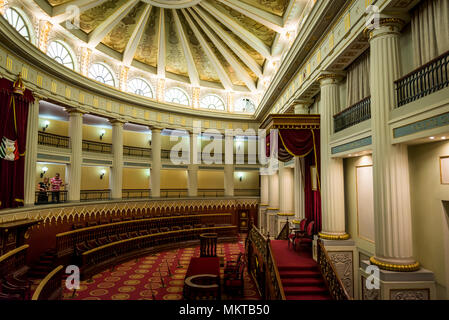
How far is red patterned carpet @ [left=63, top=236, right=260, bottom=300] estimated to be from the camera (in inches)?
293

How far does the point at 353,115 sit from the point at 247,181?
48.0 feet

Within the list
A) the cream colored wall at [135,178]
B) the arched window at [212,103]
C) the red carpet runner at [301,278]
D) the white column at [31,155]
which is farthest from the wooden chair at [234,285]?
the arched window at [212,103]

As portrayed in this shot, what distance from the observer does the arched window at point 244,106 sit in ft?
62.6

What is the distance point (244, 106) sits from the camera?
19.1 m

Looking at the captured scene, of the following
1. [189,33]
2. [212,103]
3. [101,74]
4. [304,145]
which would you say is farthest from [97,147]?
[304,145]

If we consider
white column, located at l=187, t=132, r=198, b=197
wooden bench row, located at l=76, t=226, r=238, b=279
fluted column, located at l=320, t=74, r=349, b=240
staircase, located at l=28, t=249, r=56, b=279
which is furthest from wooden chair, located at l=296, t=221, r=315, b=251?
white column, located at l=187, t=132, r=198, b=197

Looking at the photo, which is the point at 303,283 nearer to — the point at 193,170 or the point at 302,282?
the point at 302,282

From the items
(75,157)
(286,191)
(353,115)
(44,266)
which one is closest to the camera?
(353,115)

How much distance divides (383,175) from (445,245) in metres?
1.57

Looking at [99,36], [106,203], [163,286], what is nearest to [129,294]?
[163,286]

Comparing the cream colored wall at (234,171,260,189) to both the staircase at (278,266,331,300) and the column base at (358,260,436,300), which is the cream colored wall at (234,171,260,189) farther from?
the column base at (358,260,436,300)
